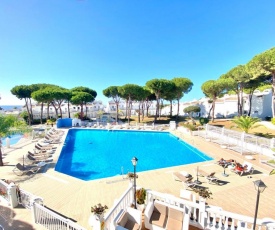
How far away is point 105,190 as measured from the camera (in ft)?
25.1

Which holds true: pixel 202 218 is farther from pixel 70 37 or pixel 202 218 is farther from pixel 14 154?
pixel 70 37

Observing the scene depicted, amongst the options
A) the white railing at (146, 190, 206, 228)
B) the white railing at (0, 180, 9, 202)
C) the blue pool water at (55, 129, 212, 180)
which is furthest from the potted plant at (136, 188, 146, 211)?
the white railing at (0, 180, 9, 202)

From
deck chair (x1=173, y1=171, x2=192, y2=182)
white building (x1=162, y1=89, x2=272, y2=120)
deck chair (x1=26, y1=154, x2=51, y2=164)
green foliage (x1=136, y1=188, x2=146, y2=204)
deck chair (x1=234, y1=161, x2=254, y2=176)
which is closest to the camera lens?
green foliage (x1=136, y1=188, x2=146, y2=204)

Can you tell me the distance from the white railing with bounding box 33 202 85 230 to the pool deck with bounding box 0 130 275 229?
0.26 m

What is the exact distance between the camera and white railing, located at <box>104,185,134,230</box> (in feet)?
14.1

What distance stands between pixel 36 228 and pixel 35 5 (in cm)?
1225

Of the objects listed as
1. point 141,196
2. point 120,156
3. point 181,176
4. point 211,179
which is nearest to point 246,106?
point 120,156

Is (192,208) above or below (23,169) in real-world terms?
above

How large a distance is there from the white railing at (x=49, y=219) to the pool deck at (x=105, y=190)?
26 cm

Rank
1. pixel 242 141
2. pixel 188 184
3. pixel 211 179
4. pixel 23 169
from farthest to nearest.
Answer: pixel 242 141
pixel 23 169
pixel 211 179
pixel 188 184

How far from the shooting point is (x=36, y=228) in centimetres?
509

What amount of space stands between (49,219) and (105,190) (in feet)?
9.54

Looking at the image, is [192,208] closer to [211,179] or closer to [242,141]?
[211,179]

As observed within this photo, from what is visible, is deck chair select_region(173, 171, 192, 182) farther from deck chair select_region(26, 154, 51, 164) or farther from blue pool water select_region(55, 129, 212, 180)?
deck chair select_region(26, 154, 51, 164)
